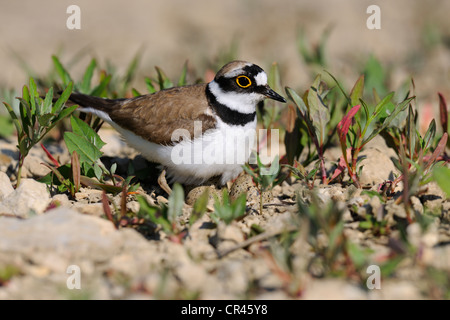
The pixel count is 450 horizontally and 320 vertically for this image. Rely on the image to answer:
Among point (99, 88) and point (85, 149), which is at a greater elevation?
point (99, 88)

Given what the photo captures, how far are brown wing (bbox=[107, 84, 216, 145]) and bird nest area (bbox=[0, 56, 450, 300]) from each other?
313 mm

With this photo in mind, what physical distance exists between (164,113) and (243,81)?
664mm

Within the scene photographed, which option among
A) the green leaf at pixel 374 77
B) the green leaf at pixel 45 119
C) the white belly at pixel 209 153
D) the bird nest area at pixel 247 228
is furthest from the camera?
the green leaf at pixel 374 77

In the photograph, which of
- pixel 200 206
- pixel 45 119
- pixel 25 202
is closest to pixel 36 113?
pixel 45 119

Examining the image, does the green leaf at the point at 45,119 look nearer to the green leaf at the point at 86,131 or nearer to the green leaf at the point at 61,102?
the green leaf at the point at 61,102

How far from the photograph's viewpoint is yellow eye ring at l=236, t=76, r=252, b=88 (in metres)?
4.20

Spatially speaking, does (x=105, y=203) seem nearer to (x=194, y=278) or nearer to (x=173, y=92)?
(x=194, y=278)

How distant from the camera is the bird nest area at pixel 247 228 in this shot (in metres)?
2.69

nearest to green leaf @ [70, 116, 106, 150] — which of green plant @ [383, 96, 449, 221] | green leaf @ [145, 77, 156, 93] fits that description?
green leaf @ [145, 77, 156, 93]

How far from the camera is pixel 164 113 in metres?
4.22

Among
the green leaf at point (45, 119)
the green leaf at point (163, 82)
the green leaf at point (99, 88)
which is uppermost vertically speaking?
the green leaf at point (163, 82)

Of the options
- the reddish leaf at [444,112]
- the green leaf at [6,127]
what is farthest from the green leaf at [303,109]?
the green leaf at [6,127]

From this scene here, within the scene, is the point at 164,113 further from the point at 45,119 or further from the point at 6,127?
the point at 6,127

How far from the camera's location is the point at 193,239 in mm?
3207
